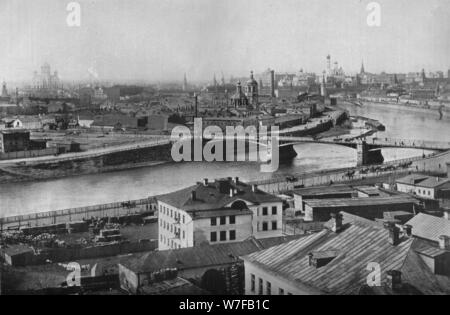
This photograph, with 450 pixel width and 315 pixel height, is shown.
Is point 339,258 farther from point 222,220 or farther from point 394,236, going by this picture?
point 222,220

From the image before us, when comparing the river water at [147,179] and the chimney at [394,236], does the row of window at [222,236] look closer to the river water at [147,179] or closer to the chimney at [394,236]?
the chimney at [394,236]

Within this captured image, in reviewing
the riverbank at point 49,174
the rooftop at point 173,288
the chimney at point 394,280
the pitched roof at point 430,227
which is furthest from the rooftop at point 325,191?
the riverbank at point 49,174

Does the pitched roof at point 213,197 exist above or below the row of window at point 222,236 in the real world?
above

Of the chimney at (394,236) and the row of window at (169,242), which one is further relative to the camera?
the row of window at (169,242)

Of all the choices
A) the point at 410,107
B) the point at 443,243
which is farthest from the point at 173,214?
the point at 410,107

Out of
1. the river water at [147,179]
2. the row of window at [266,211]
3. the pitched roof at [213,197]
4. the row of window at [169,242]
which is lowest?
the river water at [147,179]
